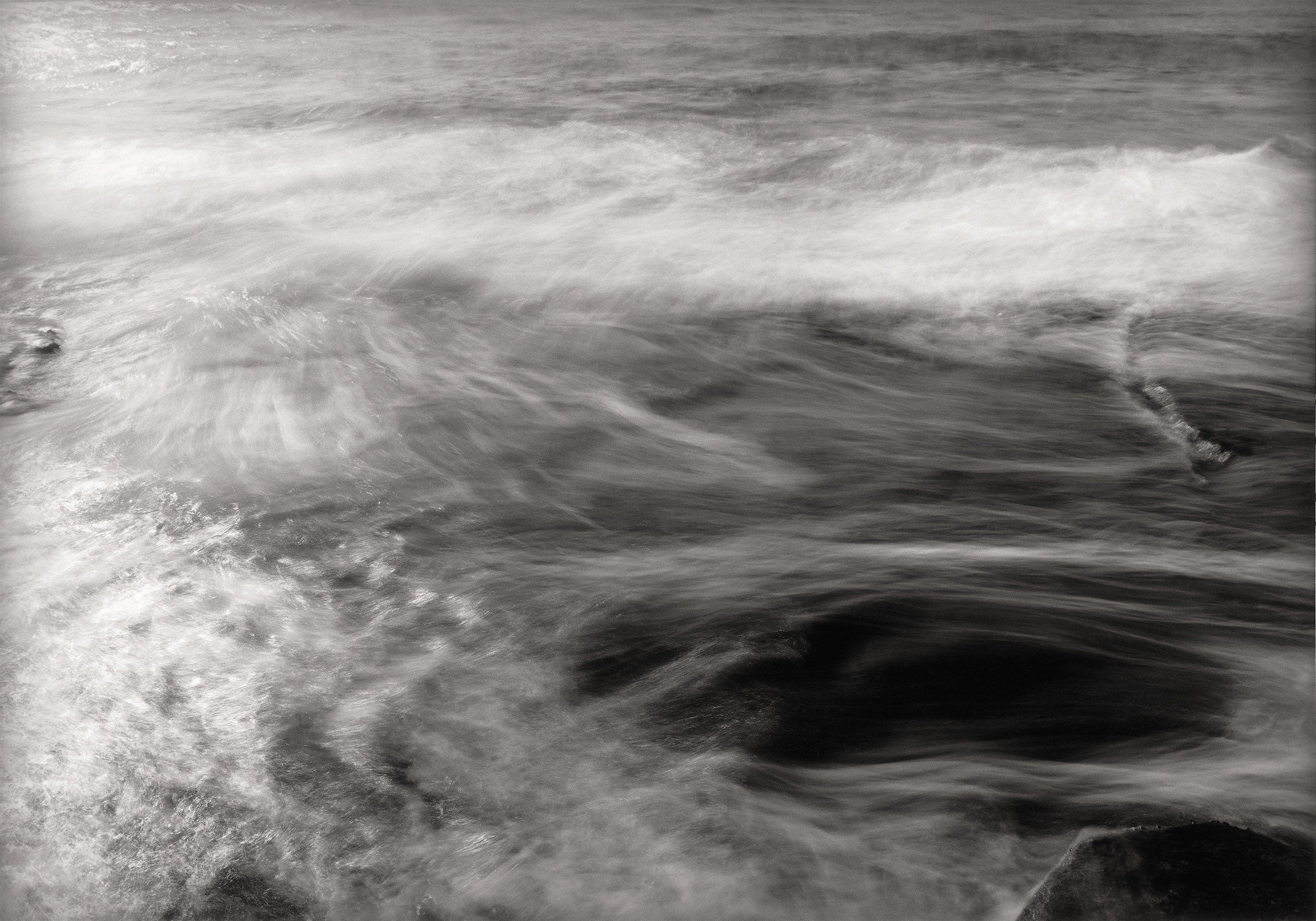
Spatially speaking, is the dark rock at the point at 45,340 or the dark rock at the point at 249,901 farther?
the dark rock at the point at 45,340

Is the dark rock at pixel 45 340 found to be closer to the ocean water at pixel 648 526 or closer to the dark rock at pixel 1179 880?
the ocean water at pixel 648 526

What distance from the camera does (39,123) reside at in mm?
8086

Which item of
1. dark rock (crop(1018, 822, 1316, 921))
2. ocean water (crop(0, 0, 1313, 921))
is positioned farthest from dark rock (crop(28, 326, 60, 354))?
dark rock (crop(1018, 822, 1316, 921))

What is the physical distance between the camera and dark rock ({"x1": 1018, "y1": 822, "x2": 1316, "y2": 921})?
160 centimetres

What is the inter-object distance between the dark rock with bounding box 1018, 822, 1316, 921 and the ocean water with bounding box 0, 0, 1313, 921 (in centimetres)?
7

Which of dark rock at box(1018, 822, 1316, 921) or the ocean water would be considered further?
the ocean water

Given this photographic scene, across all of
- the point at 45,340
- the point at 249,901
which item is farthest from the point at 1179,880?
the point at 45,340

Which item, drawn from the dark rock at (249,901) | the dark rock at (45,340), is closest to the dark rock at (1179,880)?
the dark rock at (249,901)

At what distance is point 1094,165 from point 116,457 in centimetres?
555

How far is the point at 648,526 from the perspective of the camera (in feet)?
A: 9.36

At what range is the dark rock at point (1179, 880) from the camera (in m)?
1.60

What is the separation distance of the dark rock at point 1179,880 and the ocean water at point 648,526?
0.24 feet

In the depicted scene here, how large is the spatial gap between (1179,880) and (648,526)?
157 centimetres

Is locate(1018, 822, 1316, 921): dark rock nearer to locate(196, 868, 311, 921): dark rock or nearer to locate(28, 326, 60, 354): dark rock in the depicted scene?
locate(196, 868, 311, 921): dark rock
